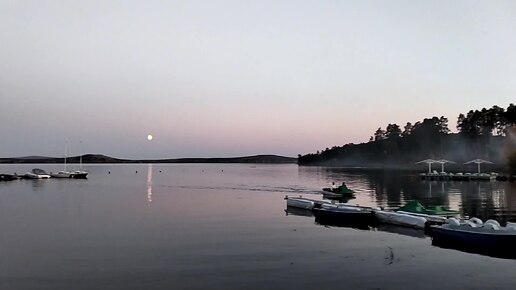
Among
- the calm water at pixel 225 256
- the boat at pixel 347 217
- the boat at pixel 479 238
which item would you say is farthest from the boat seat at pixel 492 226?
the boat at pixel 347 217

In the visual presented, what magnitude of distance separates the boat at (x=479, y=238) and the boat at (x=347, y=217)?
8.26m

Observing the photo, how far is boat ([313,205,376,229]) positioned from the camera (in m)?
38.0

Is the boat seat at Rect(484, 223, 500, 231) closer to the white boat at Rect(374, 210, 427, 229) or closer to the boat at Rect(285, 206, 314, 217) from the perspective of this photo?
the white boat at Rect(374, 210, 427, 229)

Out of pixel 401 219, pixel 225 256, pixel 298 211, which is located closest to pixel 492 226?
pixel 401 219

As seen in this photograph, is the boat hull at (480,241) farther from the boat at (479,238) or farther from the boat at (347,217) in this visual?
the boat at (347,217)

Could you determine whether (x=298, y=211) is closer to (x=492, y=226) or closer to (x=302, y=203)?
(x=302, y=203)

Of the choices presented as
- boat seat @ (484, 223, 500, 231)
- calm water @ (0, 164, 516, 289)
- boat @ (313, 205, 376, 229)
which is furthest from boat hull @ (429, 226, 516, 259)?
boat @ (313, 205, 376, 229)

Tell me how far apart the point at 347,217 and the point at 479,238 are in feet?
42.6

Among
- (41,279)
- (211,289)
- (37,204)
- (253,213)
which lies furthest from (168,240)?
(37,204)

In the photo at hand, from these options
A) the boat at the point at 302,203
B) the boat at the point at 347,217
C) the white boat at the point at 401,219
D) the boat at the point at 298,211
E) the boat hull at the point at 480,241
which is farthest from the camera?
the boat at the point at 302,203

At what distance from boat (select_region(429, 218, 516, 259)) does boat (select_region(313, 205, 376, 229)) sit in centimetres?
826

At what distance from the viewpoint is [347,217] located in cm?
3869

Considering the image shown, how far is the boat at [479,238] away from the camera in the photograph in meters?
26.0

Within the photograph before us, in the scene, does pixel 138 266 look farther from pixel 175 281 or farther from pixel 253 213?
pixel 253 213
